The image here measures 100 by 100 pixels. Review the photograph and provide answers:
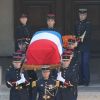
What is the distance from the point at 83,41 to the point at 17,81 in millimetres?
2784

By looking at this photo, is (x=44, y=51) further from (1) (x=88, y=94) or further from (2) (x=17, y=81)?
(1) (x=88, y=94)

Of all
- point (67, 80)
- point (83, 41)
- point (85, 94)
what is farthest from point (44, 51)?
point (83, 41)

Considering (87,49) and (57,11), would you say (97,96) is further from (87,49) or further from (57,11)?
(57,11)

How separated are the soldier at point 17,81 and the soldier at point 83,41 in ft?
8.19

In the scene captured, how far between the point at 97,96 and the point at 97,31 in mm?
4233

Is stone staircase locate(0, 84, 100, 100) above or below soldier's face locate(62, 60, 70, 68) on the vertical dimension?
below

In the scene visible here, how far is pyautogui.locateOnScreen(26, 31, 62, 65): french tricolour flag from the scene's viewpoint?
39.1ft

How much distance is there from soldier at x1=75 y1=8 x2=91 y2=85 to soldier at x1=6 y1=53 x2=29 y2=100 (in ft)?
8.19

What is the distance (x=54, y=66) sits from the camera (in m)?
11.8

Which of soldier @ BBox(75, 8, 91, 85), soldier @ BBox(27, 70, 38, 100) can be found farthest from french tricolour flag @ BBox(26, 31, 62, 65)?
soldier @ BBox(75, 8, 91, 85)

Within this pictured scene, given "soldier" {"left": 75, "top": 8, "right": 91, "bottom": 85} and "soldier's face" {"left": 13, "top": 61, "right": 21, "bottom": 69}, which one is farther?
"soldier" {"left": 75, "top": 8, "right": 91, "bottom": 85}

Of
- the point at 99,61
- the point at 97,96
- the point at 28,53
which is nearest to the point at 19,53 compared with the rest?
the point at 28,53

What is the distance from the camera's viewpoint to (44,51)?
12023mm

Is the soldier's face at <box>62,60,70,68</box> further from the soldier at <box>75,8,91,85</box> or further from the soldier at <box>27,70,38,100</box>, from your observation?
the soldier at <box>75,8,91,85</box>
